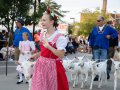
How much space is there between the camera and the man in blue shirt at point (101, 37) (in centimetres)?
1265

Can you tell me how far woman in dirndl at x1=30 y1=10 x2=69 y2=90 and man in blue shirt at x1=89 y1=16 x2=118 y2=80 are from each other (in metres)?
6.09

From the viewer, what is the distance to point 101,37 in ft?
41.6

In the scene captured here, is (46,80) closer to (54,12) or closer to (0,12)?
(54,12)

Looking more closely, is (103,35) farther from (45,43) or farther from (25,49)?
(45,43)

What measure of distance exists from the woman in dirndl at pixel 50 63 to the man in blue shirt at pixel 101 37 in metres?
6.09

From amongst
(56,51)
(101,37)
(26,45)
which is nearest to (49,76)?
(56,51)

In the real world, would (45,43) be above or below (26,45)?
above

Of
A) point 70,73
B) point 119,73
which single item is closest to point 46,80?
point 119,73

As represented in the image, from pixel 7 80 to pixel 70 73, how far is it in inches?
92.1

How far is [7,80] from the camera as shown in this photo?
1362 cm

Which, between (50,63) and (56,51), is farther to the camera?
(50,63)

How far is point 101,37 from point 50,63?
6.25 m

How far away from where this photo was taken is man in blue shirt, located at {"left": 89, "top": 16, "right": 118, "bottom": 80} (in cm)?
1265

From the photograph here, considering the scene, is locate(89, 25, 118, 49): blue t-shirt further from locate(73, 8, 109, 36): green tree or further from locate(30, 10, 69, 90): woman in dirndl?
locate(73, 8, 109, 36): green tree
